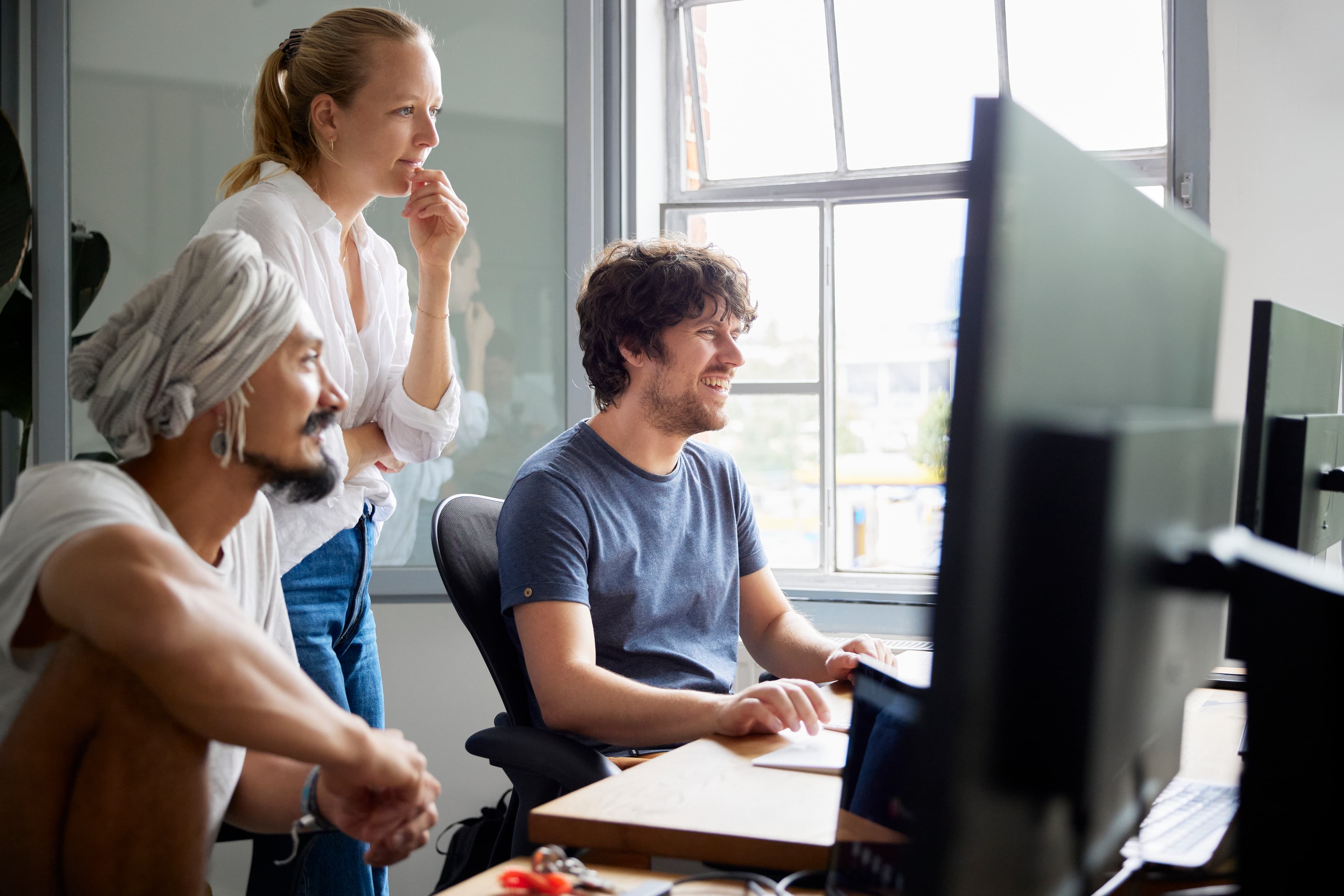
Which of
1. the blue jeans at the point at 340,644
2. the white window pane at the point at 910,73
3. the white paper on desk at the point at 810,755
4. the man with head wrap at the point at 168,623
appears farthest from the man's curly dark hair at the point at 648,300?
the white window pane at the point at 910,73

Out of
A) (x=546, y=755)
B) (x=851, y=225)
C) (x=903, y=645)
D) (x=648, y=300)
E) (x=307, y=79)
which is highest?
(x=851, y=225)

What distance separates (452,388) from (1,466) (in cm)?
215

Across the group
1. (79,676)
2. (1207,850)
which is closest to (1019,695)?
(1207,850)

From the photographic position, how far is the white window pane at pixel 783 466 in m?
3.34

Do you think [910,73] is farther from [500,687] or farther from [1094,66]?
[500,687]

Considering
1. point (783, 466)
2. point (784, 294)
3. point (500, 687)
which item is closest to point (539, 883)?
point (500, 687)

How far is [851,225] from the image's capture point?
3328mm

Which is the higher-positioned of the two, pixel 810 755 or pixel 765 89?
pixel 765 89

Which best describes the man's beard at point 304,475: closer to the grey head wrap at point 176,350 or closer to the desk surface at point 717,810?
the grey head wrap at point 176,350

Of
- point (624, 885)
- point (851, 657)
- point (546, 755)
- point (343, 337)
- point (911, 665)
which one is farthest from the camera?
point (911, 665)

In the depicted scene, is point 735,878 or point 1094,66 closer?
point 735,878

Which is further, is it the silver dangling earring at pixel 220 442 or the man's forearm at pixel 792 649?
the man's forearm at pixel 792 649

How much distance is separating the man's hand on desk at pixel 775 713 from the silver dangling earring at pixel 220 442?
2.28ft

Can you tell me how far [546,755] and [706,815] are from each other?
1.43 ft
